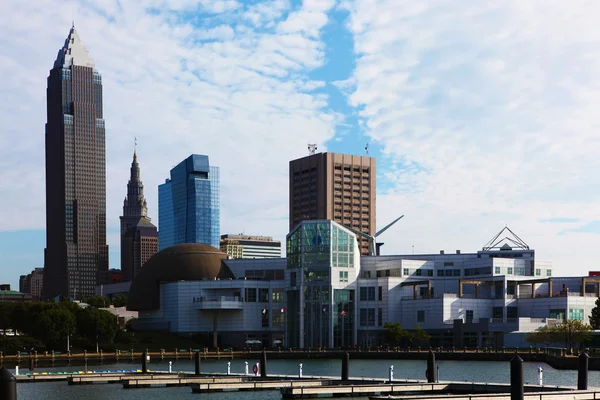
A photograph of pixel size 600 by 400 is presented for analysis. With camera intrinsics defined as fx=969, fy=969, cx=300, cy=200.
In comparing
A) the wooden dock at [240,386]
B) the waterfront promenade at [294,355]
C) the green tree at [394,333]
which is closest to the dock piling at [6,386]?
the wooden dock at [240,386]

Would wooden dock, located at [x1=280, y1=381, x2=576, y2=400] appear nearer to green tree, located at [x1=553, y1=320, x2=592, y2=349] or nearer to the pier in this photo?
the pier

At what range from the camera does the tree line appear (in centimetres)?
17100

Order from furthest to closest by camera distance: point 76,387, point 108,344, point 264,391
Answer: point 108,344 < point 76,387 < point 264,391

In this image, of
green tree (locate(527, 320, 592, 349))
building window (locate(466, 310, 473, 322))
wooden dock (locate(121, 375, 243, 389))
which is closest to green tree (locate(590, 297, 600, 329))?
green tree (locate(527, 320, 592, 349))

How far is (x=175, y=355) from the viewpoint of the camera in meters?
169

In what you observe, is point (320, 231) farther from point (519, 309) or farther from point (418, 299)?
point (519, 309)

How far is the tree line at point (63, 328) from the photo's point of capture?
17100 centimetres

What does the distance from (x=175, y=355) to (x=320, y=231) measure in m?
37.4

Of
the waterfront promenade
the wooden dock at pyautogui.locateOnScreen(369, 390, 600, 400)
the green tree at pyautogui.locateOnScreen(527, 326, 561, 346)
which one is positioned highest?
the wooden dock at pyautogui.locateOnScreen(369, 390, 600, 400)

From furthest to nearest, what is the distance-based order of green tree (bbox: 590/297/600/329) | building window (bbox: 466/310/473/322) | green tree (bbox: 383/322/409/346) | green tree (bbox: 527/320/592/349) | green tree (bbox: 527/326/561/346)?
building window (bbox: 466/310/473/322) < green tree (bbox: 383/322/409/346) < green tree (bbox: 590/297/600/329) < green tree (bbox: 527/326/561/346) < green tree (bbox: 527/320/592/349)

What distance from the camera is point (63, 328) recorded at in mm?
171000

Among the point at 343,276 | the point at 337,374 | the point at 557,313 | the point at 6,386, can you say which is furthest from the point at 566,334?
the point at 6,386

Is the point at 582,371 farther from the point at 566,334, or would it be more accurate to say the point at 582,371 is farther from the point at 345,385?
the point at 566,334

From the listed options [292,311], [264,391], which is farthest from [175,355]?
[264,391]
